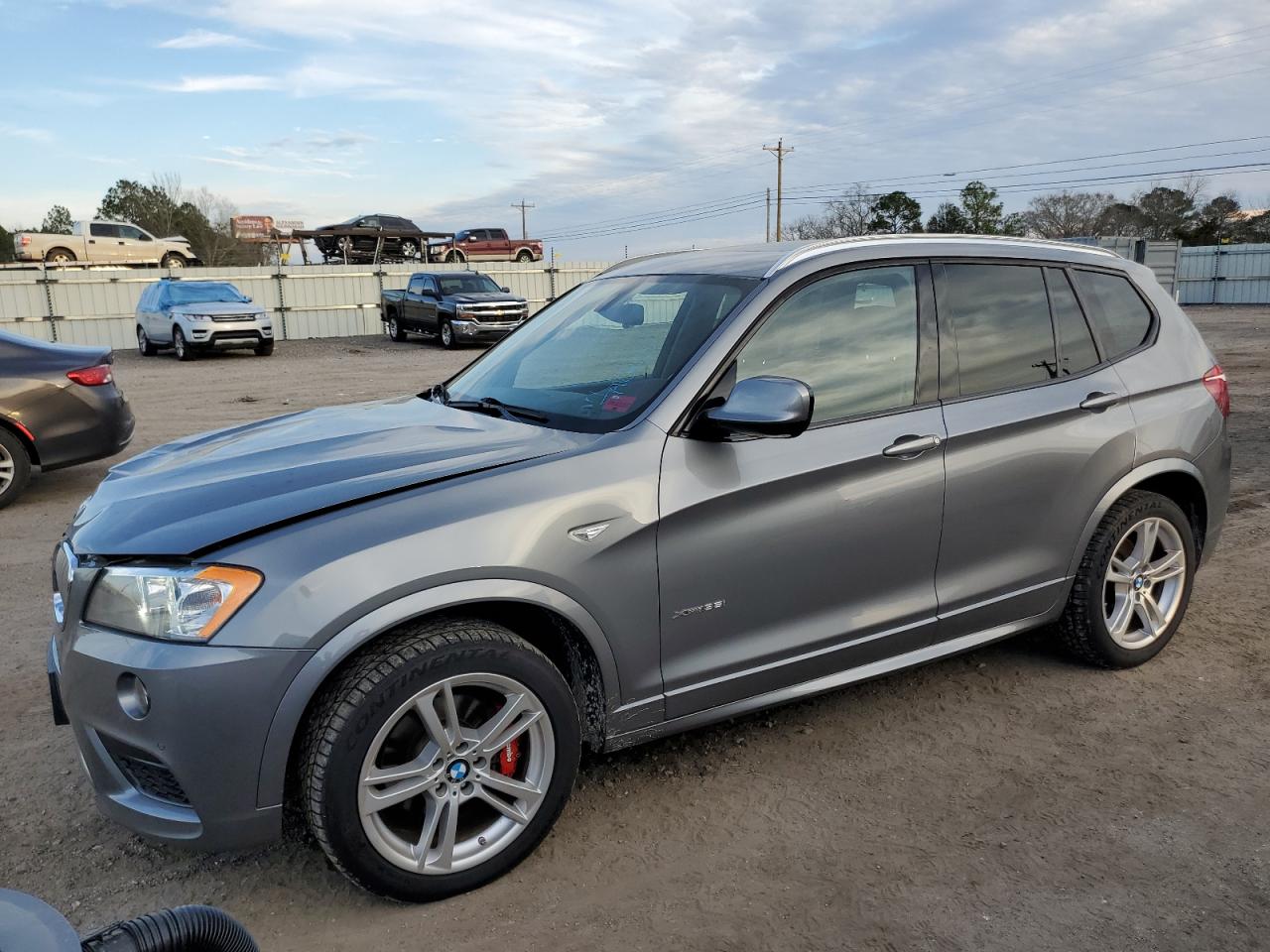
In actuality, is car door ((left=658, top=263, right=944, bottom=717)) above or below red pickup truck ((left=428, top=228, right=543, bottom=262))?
below

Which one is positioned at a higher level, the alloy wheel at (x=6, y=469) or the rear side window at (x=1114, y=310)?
the rear side window at (x=1114, y=310)

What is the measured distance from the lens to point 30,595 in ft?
18.3

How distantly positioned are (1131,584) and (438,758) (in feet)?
10.1

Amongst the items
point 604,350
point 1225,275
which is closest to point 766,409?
point 604,350

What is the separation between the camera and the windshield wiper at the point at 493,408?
3.43 metres

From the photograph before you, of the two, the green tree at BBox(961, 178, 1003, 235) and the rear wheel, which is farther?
the green tree at BBox(961, 178, 1003, 235)

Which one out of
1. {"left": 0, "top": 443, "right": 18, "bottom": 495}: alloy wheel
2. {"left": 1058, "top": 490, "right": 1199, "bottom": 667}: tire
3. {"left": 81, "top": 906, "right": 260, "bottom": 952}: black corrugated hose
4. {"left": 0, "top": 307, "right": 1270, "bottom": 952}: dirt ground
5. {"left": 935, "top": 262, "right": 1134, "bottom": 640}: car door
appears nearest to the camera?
{"left": 81, "top": 906, "right": 260, "bottom": 952}: black corrugated hose

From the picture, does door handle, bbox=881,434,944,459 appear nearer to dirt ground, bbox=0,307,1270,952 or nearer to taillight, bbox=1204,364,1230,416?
dirt ground, bbox=0,307,1270,952

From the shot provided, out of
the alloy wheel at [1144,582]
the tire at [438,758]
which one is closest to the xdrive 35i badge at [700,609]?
the tire at [438,758]

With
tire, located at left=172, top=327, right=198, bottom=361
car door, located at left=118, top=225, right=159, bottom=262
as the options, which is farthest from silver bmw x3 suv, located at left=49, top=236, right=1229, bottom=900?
car door, located at left=118, top=225, right=159, bottom=262

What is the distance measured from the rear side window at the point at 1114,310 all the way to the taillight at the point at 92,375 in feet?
23.6

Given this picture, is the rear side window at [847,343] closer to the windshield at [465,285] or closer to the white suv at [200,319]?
the white suv at [200,319]

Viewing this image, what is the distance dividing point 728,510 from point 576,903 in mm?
1226

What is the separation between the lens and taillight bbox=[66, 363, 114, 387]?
7805mm
